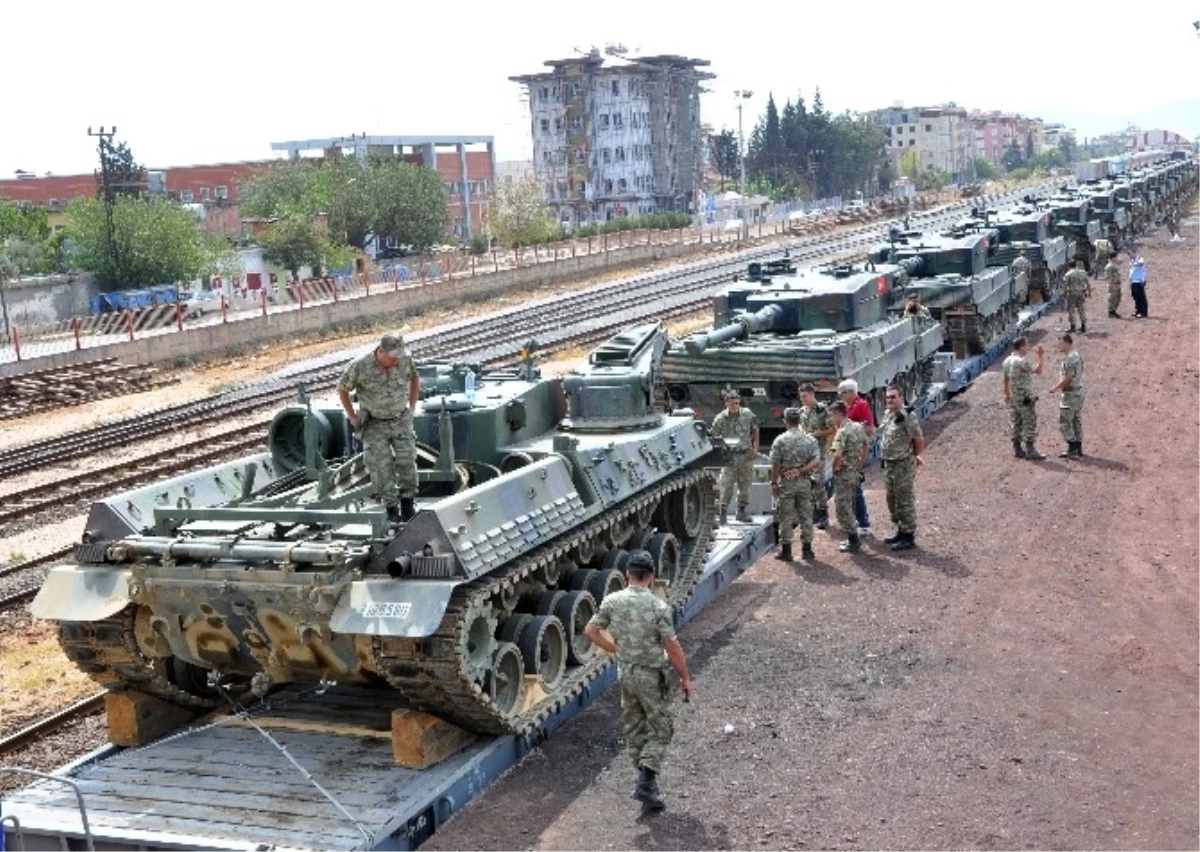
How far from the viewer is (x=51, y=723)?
11.1 m

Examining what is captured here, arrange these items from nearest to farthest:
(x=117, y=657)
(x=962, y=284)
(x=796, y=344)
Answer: (x=117, y=657) → (x=796, y=344) → (x=962, y=284)

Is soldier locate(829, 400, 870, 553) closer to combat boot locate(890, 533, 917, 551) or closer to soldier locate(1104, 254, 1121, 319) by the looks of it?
combat boot locate(890, 533, 917, 551)

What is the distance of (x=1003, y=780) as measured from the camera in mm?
9023

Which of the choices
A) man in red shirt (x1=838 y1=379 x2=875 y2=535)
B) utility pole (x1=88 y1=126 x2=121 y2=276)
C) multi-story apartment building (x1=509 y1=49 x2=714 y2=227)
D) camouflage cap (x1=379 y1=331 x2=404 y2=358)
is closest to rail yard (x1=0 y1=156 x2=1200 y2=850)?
man in red shirt (x1=838 y1=379 x2=875 y2=535)

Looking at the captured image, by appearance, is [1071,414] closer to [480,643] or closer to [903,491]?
[903,491]

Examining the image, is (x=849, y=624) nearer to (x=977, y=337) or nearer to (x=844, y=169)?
(x=977, y=337)

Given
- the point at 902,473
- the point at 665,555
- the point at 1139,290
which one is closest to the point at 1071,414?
the point at 902,473

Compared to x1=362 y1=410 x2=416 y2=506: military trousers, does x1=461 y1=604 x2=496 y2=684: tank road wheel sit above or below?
below

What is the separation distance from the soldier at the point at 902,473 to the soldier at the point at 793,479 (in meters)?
0.72

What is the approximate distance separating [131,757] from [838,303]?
12.8m

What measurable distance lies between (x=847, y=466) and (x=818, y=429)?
1303 mm

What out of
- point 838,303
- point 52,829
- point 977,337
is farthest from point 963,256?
point 52,829

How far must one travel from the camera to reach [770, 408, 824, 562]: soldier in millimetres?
14336

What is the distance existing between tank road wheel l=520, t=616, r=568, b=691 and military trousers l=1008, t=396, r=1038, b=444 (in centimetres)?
965
